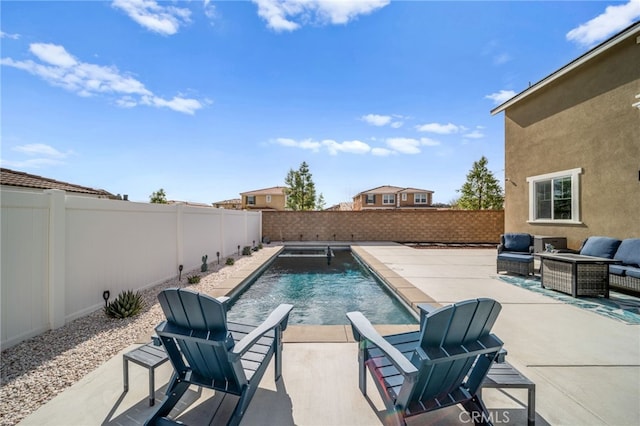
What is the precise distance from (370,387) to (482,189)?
24250 millimetres

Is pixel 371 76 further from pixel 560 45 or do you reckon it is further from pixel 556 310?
pixel 556 310

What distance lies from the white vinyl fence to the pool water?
6.43 feet

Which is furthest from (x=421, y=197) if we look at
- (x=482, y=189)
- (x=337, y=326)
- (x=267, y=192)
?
(x=337, y=326)

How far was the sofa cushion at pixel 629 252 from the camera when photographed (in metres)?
5.29

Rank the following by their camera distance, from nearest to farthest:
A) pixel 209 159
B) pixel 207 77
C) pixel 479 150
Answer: pixel 207 77 → pixel 209 159 → pixel 479 150

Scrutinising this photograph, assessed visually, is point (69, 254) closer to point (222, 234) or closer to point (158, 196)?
point (222, 234)

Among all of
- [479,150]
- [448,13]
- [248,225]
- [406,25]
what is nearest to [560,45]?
[448,13]

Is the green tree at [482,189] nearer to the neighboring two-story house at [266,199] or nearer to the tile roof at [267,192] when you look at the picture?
the neighboring two-story house at [266,199]

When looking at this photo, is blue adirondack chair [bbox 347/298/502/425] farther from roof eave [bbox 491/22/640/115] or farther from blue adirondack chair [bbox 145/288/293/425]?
roof eave [bbox 491/22/640/115]

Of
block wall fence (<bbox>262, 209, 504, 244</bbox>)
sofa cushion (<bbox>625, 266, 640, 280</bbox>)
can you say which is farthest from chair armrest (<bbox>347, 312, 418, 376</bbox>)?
block wall fence (<bbox>262, 209, 504, 244</bbox>)

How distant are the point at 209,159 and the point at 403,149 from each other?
1593 cm

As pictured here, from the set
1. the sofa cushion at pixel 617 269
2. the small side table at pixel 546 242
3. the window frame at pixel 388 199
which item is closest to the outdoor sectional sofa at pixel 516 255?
the small side table at pixel 546 242

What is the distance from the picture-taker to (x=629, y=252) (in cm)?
545

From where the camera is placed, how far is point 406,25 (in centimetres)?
822
